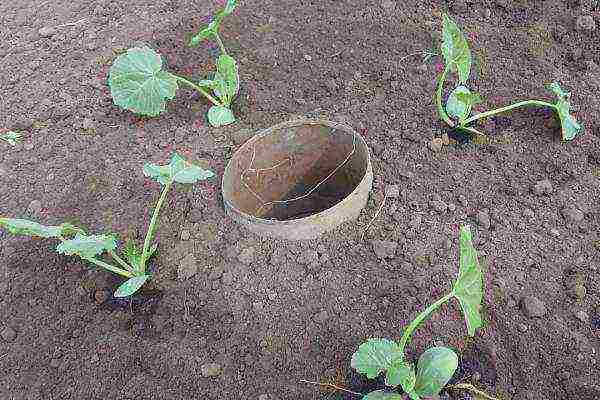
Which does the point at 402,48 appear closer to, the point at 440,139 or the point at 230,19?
the point at 440,139

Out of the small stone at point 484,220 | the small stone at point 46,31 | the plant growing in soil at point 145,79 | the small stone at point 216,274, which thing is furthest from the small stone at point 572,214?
the small stone at point 46,31

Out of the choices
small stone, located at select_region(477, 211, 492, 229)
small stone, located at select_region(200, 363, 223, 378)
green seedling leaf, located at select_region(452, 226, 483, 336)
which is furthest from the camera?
small stone, located at select_region(477, 211, 492, 229)

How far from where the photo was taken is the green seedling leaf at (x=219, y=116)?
218 centimetres

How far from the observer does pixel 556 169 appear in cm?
204

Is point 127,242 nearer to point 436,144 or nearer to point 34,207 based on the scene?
point 34,207

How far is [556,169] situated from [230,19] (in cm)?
138

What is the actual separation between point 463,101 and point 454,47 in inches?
6.7

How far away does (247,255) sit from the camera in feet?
6.10

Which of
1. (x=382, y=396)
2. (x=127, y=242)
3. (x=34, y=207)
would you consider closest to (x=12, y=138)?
(x=34, y=207)

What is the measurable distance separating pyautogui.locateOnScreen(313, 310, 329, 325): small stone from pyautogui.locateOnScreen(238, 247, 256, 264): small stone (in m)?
0.26

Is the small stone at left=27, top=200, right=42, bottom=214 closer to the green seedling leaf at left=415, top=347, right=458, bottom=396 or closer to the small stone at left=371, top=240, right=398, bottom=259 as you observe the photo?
the small stone at left=371, top=240, right=398, bottom=259

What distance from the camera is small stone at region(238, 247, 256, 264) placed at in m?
1.85

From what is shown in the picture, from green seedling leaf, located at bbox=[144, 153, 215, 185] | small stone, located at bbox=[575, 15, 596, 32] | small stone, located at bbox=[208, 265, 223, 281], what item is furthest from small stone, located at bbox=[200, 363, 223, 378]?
small stone, located at bbox=[575, 15, 596, 32]

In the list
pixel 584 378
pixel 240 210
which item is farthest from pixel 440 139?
pixel 584 378
